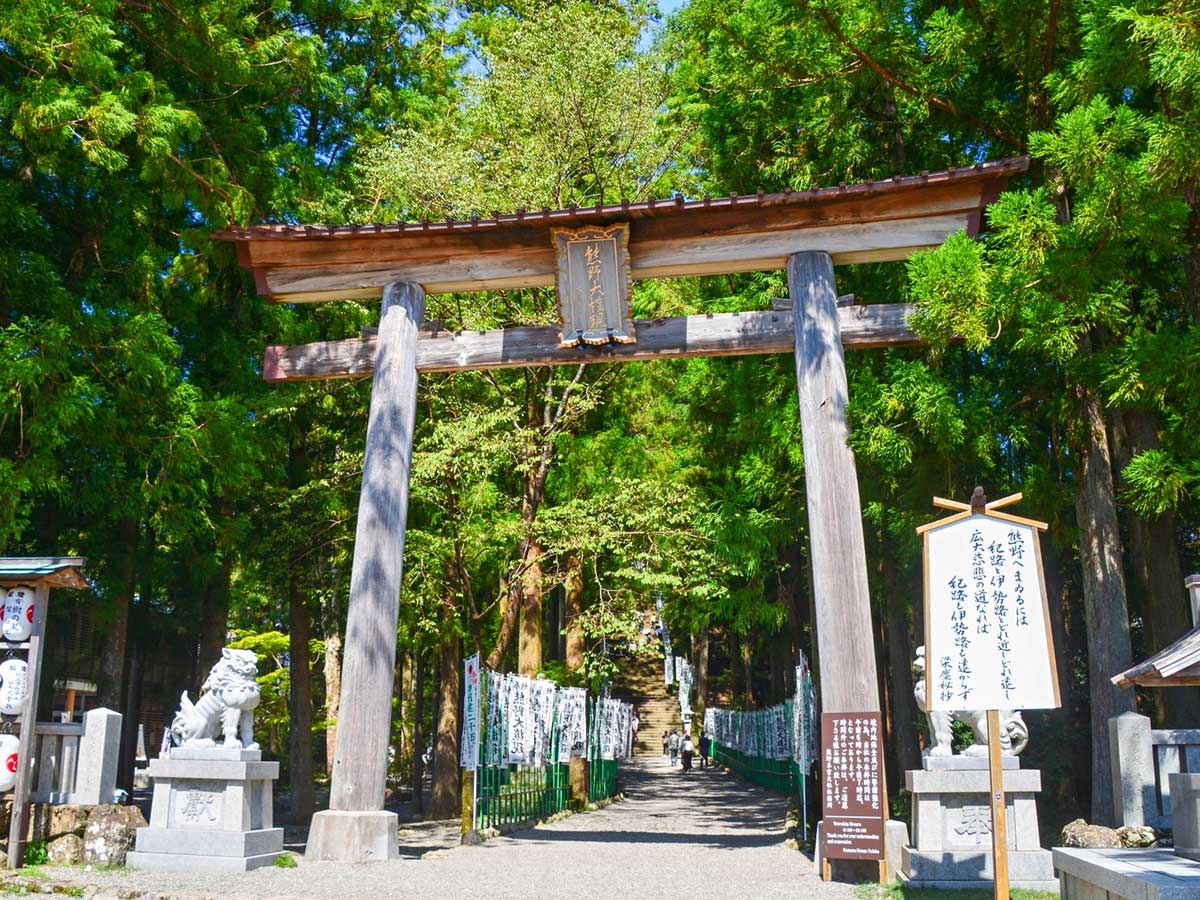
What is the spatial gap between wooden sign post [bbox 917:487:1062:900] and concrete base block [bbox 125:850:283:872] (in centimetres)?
590

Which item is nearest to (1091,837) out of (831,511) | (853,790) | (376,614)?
(853,790)

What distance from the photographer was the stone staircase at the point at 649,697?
129ft

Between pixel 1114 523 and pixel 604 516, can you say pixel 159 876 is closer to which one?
pixel 604 516

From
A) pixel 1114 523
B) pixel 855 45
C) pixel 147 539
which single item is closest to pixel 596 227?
pixel 855 45

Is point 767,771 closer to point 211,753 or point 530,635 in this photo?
point 530,635

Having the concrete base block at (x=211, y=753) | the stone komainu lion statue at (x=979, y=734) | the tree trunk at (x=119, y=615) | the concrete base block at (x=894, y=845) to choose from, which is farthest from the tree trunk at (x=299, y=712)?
the stone komainu lion statue at (x=979, y=734)

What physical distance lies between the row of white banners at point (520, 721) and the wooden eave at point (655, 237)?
4.70m

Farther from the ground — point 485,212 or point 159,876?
point 485,212

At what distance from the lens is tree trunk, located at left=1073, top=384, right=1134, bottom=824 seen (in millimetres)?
9133

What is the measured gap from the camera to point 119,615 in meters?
13.1

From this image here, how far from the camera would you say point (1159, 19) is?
6.79 meters

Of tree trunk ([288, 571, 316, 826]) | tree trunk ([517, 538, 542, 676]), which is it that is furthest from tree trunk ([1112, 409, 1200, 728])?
tree trunk ([288, 571, 316, 826])

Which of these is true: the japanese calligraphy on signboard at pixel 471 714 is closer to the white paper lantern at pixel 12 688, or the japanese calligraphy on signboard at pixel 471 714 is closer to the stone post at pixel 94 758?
the stone post at pixel 94 758

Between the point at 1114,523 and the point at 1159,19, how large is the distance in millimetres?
4554
